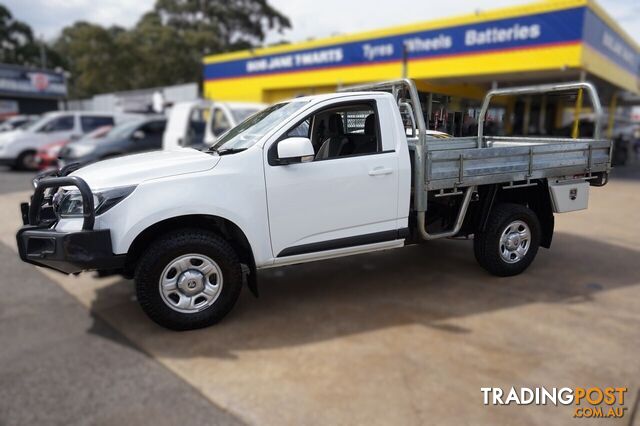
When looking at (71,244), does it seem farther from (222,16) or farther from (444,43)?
(222,16)

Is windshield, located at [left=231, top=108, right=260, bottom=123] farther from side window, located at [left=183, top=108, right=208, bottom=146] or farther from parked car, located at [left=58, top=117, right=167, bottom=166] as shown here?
parked car, located at [left=58, top=117, right=167, bottom=166]

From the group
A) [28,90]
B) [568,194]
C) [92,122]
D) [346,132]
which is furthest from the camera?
[28,90]

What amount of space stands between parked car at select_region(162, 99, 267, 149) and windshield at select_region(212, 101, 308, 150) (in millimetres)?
4512

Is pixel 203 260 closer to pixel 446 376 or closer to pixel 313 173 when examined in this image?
pixel 313 173

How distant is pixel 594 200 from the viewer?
974 centimetres

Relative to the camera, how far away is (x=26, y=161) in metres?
14.7

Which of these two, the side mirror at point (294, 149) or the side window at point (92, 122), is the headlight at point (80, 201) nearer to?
the side mirror at point (294, 149)

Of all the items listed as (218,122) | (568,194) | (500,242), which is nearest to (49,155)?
(218,122)

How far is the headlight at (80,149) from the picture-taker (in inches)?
406

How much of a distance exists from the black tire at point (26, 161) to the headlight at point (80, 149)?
197 inches

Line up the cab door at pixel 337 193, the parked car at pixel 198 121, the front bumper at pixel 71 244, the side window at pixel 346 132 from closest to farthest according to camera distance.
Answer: the front bumper at pixel 71 244, the cab door at pixel 337 193, the side window at pixel 346 132, the parked car at pixel 198 121

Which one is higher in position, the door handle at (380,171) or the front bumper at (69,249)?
the door handle at (380,171)

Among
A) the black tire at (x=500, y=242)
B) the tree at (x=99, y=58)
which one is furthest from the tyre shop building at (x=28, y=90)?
the black tire at (x=500, y=242)

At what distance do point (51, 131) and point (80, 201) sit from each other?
42.3 feet
